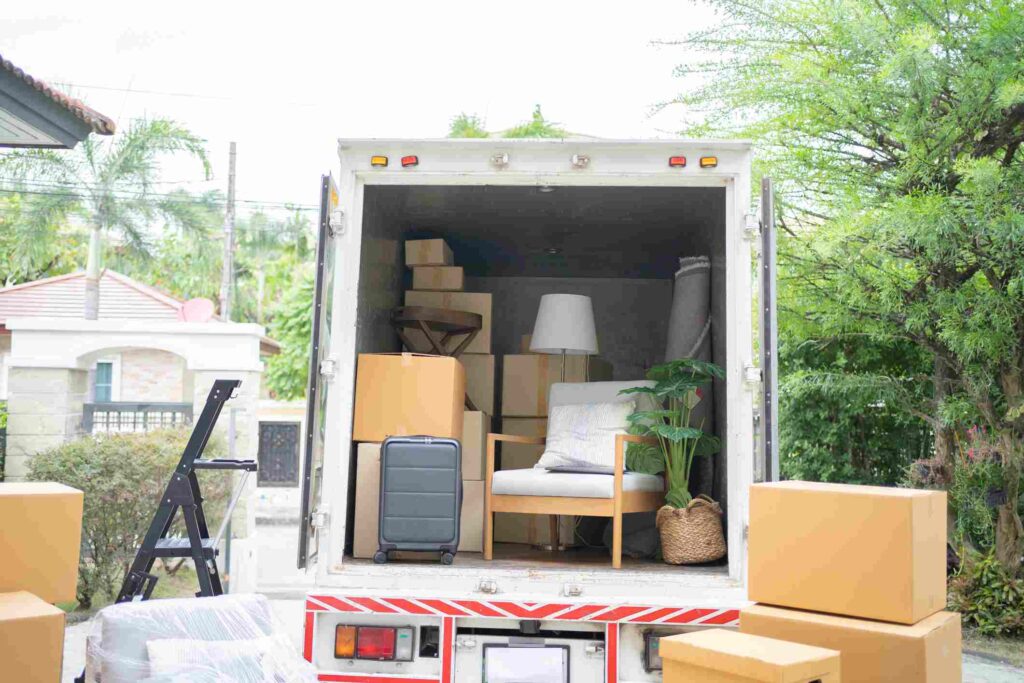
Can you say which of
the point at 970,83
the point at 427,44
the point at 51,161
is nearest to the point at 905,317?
the point at 970,83

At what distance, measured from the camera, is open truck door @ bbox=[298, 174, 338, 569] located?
3.11 m

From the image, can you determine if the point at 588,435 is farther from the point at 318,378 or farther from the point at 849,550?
the point at 849,550

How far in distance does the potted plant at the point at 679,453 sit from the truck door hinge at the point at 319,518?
4.35ft

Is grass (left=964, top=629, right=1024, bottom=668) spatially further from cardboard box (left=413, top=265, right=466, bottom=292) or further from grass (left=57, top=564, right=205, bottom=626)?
grass (left=57, top=564, right=205, bottom=626)

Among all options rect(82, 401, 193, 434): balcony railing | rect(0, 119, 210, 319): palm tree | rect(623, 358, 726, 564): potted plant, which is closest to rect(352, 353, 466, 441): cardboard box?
rect(623, 358, 726, 564): potted plant

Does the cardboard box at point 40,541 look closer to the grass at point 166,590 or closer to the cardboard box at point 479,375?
the cardboard box at point 479,375

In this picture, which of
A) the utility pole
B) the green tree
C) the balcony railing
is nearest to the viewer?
the green tree

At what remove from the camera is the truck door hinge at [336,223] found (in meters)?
3.27

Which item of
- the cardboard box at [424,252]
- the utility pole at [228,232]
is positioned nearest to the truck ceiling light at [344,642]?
the cardboard box at [424,252]

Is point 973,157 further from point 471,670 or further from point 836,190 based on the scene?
point 471,670

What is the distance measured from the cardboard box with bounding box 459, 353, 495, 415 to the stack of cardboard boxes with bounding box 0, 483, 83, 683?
7.43 feet

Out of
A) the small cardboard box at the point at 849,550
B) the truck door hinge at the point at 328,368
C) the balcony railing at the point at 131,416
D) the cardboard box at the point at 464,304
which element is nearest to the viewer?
the small cardboard box at the point at 849,550

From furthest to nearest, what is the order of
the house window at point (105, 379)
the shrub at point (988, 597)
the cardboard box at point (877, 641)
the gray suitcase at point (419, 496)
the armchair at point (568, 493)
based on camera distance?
the house window at point (105, 379), the shrub at point (988, 597), the armchair at point (568, 493), the gray suitcase at point (419, 496), the cardboard box at point (877, 641)

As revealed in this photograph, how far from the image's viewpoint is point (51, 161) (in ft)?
43.6
